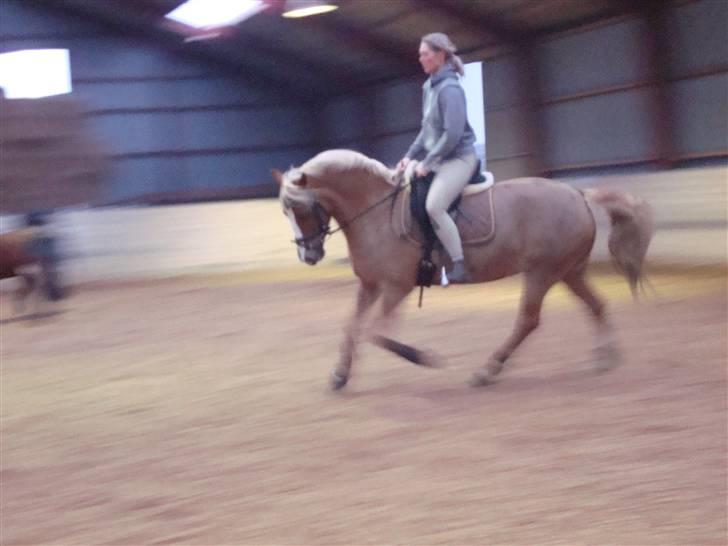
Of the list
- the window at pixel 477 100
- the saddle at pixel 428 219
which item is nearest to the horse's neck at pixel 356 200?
the saddle at pixel 428 219

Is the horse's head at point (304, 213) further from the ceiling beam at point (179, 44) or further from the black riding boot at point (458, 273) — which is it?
the ceiling beam at point (179, 44)

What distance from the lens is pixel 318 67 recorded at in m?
22.9

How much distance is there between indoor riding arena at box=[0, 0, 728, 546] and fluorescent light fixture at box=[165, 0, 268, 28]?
4.4 inches

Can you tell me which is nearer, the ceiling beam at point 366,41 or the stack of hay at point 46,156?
the stack of hay at point 46,156

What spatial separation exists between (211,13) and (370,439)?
686 inches

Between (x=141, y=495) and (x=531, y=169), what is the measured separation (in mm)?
13921

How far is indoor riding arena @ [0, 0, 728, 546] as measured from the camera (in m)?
4.25

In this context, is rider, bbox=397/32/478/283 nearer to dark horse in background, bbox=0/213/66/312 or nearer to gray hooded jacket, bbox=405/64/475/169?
gray hooded jacket, bbox=405/64/475/169

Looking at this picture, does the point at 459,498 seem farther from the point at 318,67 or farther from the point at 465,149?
the point at 318,67

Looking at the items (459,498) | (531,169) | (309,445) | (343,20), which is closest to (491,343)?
(309,445)

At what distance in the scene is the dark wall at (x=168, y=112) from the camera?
2214cm

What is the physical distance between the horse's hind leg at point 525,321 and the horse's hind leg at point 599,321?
0.30 metres

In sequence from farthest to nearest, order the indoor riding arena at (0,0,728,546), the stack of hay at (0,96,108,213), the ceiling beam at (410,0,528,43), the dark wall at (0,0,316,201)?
the dark wall at (0,0,316,201), the ceiling beam at (410,0,528,43), the stack of hay at (0,96,108,213), the indoor riding arena at (0,0,728,546)

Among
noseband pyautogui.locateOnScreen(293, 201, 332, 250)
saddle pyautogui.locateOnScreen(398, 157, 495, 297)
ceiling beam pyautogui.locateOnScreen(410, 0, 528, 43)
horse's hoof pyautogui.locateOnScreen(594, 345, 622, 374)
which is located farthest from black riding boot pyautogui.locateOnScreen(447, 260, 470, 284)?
ceiling beam pyautogui.locateOnScreen(410, 0, 528, 43)
